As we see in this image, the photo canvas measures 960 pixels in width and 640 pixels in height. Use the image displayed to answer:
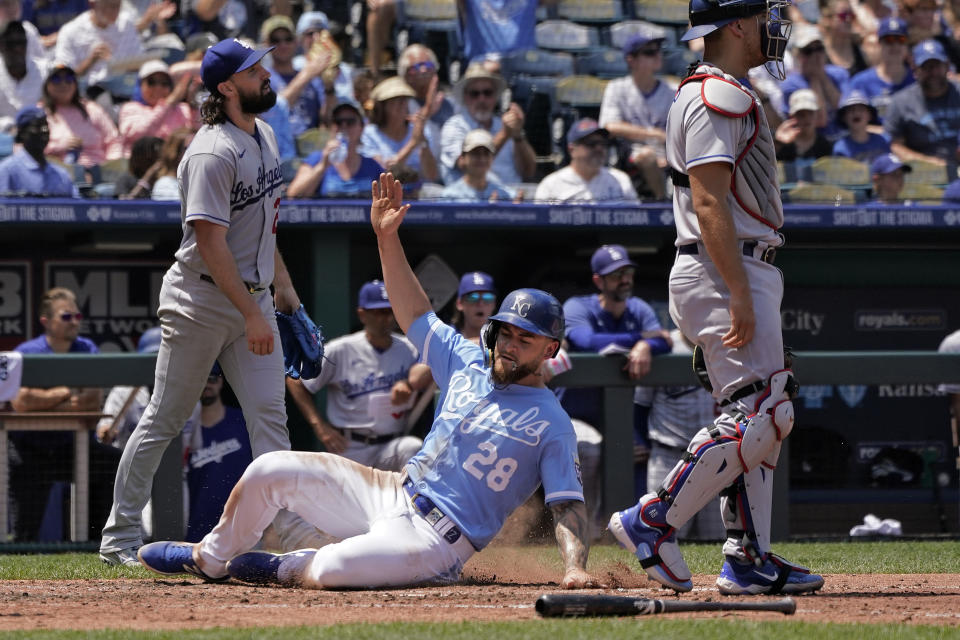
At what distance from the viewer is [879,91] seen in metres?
11.1

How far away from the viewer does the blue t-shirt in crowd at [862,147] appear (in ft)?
32.8

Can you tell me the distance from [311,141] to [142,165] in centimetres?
137

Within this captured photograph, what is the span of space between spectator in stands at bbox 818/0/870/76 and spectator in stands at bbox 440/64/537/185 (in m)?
3.33

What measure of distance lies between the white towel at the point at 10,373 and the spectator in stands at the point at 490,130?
10.7ft

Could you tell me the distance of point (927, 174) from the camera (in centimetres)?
955

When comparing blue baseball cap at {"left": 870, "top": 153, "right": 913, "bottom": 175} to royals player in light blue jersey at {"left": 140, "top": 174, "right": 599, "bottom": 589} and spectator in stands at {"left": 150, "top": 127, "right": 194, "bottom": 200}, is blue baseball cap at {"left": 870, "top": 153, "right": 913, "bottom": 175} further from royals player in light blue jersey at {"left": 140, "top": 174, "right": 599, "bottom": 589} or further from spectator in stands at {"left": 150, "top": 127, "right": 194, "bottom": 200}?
royals player in light blue jersey at {"left": 140, "top": 174, "right": 599, "bottom": 589}

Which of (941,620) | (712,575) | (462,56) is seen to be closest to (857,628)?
(941,620)

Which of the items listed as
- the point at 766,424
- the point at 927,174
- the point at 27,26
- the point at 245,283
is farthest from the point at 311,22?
the point at 766,424

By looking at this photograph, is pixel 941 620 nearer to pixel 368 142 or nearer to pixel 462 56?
pixel 368 142

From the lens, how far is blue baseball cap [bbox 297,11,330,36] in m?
10.7

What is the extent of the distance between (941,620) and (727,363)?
925 mm

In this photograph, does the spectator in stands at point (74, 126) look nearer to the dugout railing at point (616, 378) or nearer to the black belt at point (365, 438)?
the dugout railing at point (616, 378)

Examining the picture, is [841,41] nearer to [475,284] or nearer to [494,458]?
[475,284]

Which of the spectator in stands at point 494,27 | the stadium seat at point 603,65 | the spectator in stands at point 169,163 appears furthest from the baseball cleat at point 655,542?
the stadium seat at point 603,65
